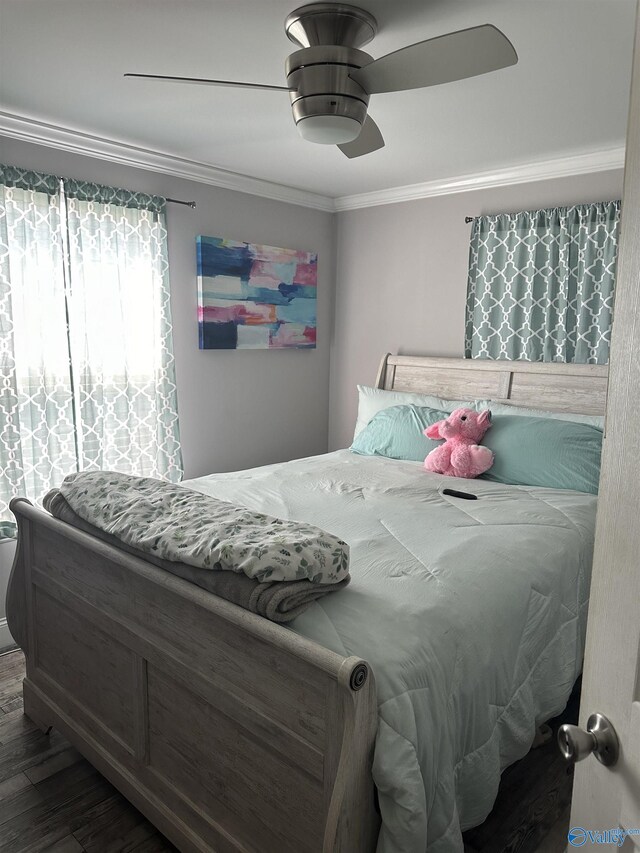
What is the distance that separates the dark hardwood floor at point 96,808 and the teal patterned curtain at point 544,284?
204cm

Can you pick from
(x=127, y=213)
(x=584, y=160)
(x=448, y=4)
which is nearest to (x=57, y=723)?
(x=127, y=213)

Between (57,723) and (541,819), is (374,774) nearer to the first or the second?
(541,819)

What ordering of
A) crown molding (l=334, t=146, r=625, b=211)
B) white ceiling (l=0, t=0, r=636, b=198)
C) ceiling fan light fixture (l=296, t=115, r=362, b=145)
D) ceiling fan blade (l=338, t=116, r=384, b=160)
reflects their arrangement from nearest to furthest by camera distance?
white ceiling (l=0, t=0, r=636, b=198) → ceiling fan light fixture (l=296, t=115, r=362, b=145) → ceiling fan blade (l=338, t=116, r=384, b=160) → crown molding (l=334, t=146, r=625, b=211)

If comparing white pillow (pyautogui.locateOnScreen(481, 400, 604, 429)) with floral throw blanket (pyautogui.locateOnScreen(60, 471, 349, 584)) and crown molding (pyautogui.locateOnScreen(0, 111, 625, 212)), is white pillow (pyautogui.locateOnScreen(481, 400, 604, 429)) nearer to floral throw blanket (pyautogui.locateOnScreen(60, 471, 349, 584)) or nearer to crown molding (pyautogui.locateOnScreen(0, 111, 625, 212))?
crown molding (pyautogui.locateOnScreen(0, 111, 625, 212))

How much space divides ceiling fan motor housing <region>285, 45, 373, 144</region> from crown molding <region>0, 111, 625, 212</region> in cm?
150

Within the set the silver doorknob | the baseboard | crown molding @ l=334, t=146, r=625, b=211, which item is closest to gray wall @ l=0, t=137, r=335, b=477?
crown molding @ l=334, t=146, r=625, b=211

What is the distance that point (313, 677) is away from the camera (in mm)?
1288

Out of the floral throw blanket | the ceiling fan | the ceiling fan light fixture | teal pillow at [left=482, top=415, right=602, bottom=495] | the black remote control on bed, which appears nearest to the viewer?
the floral throw blanket

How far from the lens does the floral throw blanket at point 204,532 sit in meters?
1.51

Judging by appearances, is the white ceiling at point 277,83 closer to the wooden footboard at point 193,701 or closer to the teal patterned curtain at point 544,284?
the teal patterned curtain at point 544,284

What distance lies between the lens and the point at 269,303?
400cm

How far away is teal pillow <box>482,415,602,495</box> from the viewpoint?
279cm

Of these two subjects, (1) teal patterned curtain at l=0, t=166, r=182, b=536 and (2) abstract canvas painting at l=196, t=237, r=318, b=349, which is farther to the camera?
(2) abstract canvas painting at l=196, t=237, r=318, b=349

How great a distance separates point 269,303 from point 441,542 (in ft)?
7.82
